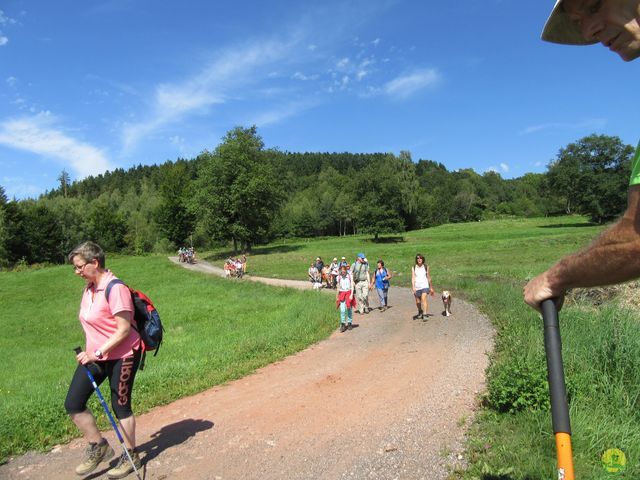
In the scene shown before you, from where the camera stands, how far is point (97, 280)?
201 inches

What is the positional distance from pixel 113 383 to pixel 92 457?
102 cm

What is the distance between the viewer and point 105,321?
498 cm

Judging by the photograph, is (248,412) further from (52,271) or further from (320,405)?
(52,271)

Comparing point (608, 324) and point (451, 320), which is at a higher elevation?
point (608, 324)

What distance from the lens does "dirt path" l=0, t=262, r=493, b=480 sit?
5.01 metres

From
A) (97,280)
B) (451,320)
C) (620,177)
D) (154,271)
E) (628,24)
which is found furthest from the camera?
(620,177)

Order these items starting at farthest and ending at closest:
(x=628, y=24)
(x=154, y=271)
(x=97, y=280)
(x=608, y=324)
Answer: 1. (x=154, y=271)
2. (x=608, y=324)
3. (x=97, y=280)
4. (x=628, y=24)

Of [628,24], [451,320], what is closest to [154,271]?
[451,320]

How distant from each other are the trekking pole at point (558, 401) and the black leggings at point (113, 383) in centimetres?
434

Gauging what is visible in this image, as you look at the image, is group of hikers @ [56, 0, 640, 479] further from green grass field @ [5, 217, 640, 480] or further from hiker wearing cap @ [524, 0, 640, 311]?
green grass field @ [5, 217, 640, 480]

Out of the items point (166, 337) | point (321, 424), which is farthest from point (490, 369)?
point (166, 337)

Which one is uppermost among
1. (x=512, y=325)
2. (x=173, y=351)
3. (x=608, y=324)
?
(x=608, y=324)

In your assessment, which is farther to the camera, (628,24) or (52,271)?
(52,271)

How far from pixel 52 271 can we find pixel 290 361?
41.7 m
